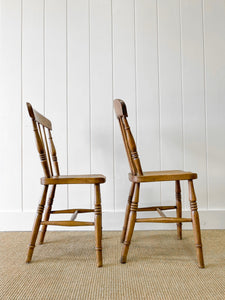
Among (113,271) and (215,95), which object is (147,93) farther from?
(113,271)

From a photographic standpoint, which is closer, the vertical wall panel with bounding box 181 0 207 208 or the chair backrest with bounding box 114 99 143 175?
the chair backrest with bounding box 114 99 143 175

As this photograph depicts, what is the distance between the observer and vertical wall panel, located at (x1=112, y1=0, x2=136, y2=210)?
6.56ft

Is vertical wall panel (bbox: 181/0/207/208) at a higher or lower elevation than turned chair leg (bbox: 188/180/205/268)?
higher

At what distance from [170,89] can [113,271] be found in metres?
1.32

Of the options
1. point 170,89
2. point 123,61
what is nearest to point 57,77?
point 123,61

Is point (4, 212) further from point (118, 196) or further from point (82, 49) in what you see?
point (82, 49)

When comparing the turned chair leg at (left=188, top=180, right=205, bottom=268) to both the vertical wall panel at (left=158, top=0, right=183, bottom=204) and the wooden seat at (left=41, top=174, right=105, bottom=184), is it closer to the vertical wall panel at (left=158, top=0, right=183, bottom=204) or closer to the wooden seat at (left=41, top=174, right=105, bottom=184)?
the wooden seat at (left=41, top=174, right=105, bottom=184)

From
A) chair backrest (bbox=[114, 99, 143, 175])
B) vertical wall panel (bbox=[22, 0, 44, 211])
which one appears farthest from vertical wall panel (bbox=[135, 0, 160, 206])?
vertical wall panel (bbox=[22, 0, 44, 211])

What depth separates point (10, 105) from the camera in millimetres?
2025

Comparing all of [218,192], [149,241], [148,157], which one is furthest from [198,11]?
[149,241]

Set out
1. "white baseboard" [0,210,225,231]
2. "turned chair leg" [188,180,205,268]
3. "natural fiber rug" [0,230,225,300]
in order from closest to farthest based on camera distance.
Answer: "natural fiber rug" [0,230,225,300] < "turned chair leg" [188,180,205,268] < "white baseboard" [0,210,225,231]

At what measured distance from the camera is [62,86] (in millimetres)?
2016

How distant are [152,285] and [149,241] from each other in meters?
0.60

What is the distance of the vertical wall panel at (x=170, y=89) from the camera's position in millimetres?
1984
